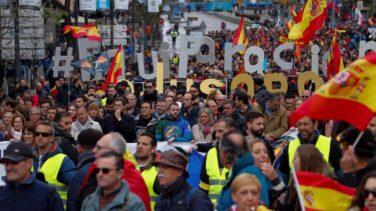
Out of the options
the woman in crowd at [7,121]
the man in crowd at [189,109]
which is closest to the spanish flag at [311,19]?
the man in crowd at [189,109]

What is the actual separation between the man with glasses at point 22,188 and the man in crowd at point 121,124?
6.69 m

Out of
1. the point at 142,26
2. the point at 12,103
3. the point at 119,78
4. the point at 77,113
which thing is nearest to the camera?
the point at 77,113

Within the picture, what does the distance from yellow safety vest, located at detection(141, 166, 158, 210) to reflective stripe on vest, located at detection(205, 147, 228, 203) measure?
1.65ft

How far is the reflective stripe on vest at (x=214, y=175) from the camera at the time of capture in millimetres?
9945

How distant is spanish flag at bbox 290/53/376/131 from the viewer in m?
7.73

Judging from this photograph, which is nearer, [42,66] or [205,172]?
[205,172]

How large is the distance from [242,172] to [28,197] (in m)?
1.61

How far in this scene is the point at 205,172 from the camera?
10094 mm

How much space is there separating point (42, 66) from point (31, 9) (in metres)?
9.74

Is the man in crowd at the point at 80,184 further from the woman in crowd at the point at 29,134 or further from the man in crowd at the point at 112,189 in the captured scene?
the woman in crowd at the point at 29,134

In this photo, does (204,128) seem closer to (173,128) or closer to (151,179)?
(173,128)

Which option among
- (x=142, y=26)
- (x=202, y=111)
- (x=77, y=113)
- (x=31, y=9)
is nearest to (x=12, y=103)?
(x=77, y=113)

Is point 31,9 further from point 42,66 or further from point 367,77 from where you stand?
point 367,77

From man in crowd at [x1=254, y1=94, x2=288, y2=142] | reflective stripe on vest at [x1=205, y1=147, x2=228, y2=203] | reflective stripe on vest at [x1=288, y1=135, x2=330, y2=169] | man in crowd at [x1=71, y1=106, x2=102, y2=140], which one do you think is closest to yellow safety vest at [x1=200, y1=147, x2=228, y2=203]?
reflective stripe on vest at [x1=205, y1=147, x2=228, y2=203]
